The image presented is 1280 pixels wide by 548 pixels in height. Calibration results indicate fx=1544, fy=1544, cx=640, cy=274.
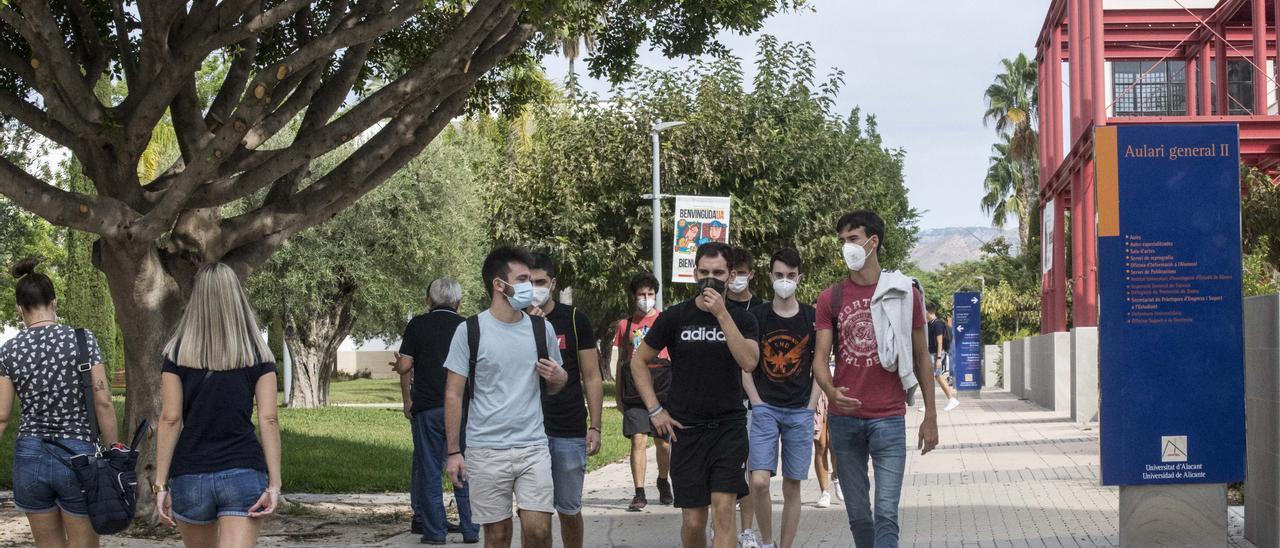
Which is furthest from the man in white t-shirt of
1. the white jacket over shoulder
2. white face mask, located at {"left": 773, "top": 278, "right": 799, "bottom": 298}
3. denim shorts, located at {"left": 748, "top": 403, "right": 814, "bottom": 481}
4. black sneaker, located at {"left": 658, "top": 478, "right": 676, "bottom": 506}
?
black sneaker, located at {"left": 658, "top": 478, "right": 676, "bottom": 506}

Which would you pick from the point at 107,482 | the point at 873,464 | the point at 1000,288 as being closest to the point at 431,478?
the point at 107,482

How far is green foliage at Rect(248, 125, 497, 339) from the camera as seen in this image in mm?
30656

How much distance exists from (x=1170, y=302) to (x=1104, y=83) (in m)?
17.8

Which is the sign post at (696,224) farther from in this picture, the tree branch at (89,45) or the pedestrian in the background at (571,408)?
the pedestrian in the background at (571,408)

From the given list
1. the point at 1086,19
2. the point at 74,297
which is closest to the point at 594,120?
the point at 1086,19

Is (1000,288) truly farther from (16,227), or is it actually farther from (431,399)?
(431,399)

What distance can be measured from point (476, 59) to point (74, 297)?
33.0 m

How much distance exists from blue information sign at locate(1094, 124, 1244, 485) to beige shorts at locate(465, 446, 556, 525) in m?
4.12

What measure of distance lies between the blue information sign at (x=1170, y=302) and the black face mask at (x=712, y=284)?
3.03 m

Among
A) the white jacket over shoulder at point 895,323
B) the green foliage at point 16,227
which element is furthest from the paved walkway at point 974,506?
the green foliage at point 16,227

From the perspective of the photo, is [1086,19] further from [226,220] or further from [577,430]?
[577,430]

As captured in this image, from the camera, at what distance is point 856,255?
7.33m

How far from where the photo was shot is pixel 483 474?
6.82 meters

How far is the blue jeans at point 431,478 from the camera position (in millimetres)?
10625
